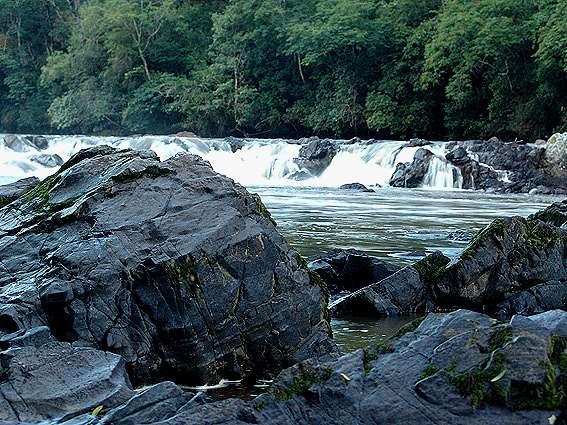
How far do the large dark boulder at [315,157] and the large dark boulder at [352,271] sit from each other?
2165 cm

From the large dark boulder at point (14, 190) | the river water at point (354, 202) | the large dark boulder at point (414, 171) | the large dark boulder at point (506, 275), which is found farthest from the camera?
the large dark boulder at point (414, 171)

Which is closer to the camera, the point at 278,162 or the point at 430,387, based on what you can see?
the point at 430,387

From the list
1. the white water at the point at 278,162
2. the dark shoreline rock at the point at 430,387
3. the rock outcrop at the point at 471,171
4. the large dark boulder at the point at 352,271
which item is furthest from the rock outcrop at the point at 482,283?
the white water at the point at 278,162

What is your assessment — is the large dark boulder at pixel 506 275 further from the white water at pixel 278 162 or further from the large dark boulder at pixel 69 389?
the white water at pixel 278 162

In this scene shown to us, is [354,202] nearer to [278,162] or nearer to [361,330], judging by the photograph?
[278,162]

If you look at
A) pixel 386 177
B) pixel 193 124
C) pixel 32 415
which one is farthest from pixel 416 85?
pixel 32 415

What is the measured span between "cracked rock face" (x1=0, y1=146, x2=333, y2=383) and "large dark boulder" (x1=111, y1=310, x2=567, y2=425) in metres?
1.84

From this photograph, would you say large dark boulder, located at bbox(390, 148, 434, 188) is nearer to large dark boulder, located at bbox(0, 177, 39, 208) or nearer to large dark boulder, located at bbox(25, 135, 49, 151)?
large dark boulder, located at bbox(25, 135, 49, 151)

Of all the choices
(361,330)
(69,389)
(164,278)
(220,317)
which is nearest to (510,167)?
(361,330)

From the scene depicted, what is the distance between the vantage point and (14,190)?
31.9 feet

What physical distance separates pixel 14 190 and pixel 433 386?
21.4 feet

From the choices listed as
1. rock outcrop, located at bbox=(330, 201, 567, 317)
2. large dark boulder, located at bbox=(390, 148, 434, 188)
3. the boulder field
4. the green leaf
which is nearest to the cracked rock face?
the boulder field

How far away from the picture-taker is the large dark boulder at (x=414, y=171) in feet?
94.9

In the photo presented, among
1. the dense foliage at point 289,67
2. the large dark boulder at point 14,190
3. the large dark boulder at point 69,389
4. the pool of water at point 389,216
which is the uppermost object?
the dense foliage at point 289,67
